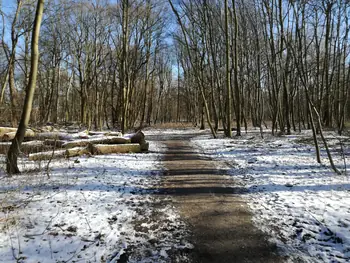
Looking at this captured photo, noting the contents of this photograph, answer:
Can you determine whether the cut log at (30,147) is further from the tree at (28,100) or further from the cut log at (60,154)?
the tree at (28,100)

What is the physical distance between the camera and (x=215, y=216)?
463 cm

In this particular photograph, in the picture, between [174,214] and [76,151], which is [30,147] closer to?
[76,151]

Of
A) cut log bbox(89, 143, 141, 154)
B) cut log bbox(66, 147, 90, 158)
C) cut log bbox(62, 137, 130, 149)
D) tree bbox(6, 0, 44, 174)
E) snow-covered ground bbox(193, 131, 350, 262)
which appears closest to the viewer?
snow-covered ground bbox(193, 131, 350, 262)

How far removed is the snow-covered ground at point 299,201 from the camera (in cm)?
365

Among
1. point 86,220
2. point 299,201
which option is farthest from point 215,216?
point 86,220

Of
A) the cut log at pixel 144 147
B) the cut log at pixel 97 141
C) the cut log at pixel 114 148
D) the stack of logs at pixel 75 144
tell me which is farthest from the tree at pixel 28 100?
the cut log at pixel 144 147

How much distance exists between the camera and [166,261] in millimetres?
3316

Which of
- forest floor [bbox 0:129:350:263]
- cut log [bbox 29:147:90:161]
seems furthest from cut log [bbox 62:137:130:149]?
forest floor [bbox 0:129:350:263]

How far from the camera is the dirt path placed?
348 cm

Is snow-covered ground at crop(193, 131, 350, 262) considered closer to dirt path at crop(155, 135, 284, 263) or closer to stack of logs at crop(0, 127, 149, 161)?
dirt path at crop(155, 135, 284, 263)

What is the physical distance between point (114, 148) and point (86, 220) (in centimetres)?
645

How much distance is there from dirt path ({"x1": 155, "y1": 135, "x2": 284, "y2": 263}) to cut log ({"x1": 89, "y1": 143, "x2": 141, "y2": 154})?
10.9 feet

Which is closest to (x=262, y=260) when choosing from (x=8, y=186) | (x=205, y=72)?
(x=8, y=186)

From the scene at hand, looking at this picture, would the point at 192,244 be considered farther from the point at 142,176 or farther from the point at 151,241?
the point at 142,176
